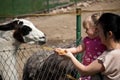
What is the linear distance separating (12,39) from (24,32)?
0.25 m

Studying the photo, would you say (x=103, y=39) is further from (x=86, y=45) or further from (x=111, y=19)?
(x=86, y=45)

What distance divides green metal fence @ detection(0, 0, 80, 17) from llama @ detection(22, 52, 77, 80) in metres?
10.5

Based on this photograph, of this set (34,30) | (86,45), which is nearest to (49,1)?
(34,30)

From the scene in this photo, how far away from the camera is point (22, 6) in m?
17.7

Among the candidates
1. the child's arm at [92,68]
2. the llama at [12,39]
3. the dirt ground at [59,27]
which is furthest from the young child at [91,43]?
the dirt ground at [59,27]

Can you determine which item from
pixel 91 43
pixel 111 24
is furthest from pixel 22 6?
pixel 111 24

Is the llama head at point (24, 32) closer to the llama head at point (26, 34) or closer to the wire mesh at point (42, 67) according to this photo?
the llama head at point (26, 34)

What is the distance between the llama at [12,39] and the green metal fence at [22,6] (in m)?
9.54

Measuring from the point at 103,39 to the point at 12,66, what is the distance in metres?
3.57

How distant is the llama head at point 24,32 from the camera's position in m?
6.78

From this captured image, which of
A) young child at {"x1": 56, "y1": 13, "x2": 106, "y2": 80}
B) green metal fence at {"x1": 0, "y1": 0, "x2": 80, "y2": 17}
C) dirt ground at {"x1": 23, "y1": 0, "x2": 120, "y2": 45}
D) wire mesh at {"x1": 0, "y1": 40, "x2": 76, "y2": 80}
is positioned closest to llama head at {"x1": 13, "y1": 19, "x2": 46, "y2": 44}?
wire mesh at {"x1": 0, "y1": 40, "x2": 76, "y2": 80}

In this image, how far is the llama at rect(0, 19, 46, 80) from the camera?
6684mm

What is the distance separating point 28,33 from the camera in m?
6.86

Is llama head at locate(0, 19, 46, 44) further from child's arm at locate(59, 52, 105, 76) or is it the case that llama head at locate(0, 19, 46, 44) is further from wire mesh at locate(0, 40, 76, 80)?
child's arm at locate(59, 52, 105, 76)
